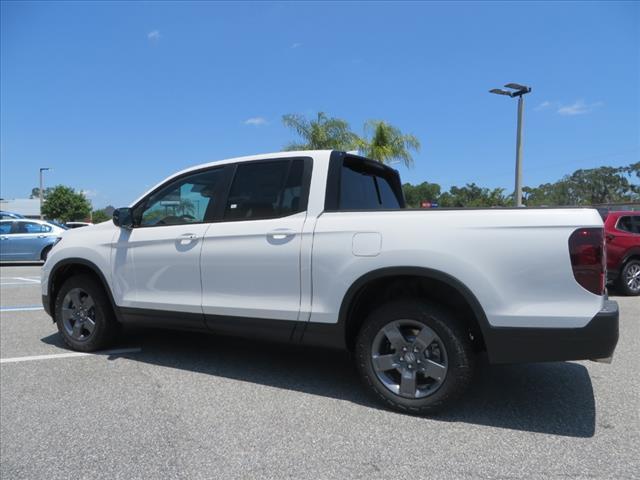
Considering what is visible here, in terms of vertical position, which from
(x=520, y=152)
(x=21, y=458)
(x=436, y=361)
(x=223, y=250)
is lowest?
(x=21, y=458)

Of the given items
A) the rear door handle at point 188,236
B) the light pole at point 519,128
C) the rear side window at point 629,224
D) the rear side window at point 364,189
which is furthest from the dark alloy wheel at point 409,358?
the light pole at point 519,128

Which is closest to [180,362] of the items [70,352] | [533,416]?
[70,352]

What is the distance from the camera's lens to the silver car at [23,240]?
1515 cm

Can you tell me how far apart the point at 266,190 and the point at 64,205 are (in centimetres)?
6629

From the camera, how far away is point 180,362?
14.9 feet

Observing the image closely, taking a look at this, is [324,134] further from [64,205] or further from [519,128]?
[64,205]

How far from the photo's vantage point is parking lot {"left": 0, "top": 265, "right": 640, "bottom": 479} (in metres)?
2.66

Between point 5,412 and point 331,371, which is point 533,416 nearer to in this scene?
point 331,371

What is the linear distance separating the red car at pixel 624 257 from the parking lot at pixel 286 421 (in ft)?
15.1

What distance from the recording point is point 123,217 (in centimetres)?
446

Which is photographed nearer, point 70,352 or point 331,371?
point 331,371

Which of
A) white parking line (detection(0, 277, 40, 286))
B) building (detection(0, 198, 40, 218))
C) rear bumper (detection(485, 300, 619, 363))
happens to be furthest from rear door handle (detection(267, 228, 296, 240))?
building (detection(0, 198, 40, 218))

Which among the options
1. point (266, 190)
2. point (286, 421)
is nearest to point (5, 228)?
point (266, 190)

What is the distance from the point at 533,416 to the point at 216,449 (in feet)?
7.04
